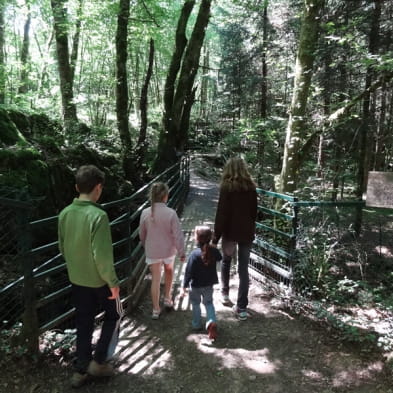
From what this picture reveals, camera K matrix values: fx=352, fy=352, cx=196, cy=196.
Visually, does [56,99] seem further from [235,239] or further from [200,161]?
[235,239]

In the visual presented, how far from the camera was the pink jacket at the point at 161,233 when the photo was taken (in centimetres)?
422

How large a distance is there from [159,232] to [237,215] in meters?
0.98

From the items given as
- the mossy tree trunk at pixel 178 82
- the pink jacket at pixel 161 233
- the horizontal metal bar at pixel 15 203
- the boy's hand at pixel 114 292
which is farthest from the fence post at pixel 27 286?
the mossy tree trunk at pixel 178 82

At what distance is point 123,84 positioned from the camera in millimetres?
11422

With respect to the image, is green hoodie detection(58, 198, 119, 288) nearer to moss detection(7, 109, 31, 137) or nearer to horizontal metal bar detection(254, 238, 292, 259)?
horizontal metal bar detection(254, 238, 292, 259)

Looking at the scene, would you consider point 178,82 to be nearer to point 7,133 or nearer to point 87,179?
point 7,133

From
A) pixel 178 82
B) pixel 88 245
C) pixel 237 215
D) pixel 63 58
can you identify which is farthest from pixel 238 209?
pixel 63 58

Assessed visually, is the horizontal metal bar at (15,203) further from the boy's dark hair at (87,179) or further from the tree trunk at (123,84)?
the tree trunk at (123,84)

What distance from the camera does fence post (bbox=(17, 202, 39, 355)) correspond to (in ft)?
9.79

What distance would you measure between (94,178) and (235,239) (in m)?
2.10

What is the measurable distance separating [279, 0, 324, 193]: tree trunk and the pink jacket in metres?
3.04

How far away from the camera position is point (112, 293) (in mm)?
2996

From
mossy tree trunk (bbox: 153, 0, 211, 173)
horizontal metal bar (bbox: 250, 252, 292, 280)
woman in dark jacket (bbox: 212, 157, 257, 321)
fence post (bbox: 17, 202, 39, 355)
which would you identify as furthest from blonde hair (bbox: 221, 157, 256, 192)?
mossy tree trunk (bbox: 153, 0, 211, 173)

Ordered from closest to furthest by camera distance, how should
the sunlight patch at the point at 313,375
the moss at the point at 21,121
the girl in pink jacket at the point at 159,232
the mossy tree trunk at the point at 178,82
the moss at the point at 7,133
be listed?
the sunlight patch at the point at 313,375, the girl in pink jacket at the point at 159,232, the moss at the point at 7,133, the moss at the point at 21,121, the mossy tree trunk at the point at 178,82
